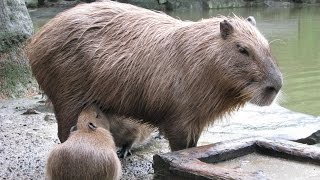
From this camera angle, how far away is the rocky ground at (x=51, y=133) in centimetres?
458

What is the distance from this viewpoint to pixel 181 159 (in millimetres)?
3807

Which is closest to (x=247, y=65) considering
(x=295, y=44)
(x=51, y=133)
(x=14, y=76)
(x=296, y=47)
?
(x=51, y=133)

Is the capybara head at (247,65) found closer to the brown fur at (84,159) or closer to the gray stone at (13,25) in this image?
the brown fur at (84,159)

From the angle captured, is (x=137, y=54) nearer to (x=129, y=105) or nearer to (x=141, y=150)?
(x=129, y=105)

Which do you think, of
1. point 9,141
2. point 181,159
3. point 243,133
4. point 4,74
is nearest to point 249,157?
point 181,159

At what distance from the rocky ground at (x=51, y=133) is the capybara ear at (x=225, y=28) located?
0.79m

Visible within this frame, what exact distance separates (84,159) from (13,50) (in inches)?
147

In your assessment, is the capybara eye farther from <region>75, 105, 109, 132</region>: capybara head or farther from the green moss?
the green moss

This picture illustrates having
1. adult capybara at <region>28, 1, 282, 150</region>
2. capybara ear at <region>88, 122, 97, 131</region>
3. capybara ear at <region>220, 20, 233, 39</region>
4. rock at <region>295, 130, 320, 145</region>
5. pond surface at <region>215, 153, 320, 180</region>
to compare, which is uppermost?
capybara ear at <region>220, 20, 233, 39</region>

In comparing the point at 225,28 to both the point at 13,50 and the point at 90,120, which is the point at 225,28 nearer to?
the point at 90,120

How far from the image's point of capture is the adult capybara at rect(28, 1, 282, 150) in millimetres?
3809

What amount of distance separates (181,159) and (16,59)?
3.66 meters

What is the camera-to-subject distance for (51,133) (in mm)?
5480

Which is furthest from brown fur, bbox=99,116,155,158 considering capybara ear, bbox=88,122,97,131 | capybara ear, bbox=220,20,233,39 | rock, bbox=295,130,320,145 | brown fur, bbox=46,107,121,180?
rock, bbox=295,130,320,145
